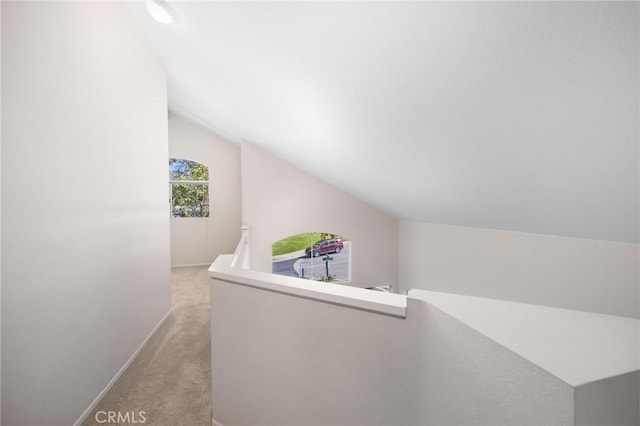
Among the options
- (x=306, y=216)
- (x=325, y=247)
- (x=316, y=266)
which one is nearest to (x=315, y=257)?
(x=316, y=266)

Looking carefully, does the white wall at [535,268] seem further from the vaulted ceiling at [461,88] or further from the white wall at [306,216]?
the white wall at [306,216]

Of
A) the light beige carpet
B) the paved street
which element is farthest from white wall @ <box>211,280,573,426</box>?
the paved street

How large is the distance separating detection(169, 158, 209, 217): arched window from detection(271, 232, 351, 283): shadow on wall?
6.21ft

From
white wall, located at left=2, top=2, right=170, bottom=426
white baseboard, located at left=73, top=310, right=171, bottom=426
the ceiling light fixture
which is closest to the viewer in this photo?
white wall, located at left=2, top=2, right=170, bottom=426

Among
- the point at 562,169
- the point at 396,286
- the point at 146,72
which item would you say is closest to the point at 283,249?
the point at 396,286

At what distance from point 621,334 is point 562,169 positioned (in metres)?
1.28

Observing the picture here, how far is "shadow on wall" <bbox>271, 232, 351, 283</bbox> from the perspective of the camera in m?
5.99

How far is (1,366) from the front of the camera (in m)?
1.21

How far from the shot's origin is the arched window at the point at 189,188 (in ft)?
19.7

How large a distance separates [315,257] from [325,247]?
1.05ft

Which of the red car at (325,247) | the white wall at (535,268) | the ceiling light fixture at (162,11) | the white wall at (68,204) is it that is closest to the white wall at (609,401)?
the white wall at (68,204)

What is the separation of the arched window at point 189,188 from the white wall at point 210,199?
15 cm

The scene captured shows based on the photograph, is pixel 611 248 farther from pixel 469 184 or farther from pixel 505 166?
pixel 505 166

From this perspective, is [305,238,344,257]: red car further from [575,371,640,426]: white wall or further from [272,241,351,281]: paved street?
[575,371,640,426]: white wall
